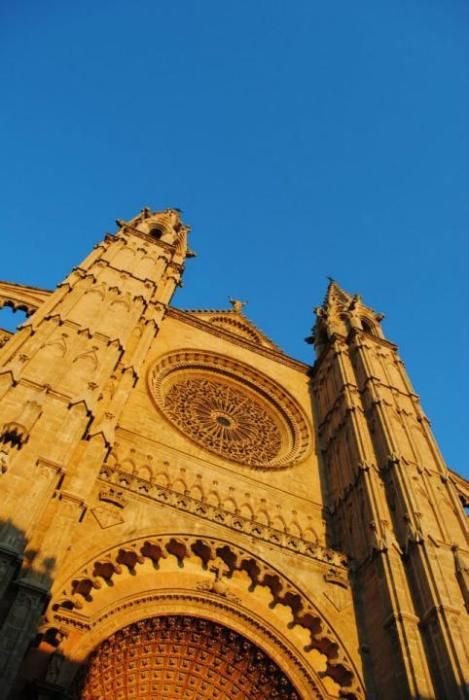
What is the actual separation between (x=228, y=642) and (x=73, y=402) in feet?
15.7

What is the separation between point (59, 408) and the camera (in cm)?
993

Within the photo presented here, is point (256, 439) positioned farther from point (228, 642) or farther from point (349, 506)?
point (228, 642)

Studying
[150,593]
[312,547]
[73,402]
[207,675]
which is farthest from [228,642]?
[73,402]

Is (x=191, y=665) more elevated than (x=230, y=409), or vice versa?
(x=230, y=409)

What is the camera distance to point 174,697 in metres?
9.07

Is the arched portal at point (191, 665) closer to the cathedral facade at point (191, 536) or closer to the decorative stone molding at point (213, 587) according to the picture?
the cathedral facade at point (191, 536)

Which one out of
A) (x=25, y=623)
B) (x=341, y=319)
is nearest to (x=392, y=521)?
(x=25, y=623)

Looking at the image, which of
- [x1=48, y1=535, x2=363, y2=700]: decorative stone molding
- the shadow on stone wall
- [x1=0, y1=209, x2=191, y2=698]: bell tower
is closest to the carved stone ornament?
[x1=0, y1=209, x2=191, y2=698]: bell tower

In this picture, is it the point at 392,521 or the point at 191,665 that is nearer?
the point at 191,665

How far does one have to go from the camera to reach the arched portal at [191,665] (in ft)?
29.1

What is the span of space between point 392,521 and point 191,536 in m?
4.59

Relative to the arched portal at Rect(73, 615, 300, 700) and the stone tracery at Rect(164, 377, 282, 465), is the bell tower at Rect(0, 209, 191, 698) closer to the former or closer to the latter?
the stone tracery at Rect(164, 377, 282, 465)

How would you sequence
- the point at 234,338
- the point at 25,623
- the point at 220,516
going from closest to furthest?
the point at 25,623 → the point at 220,516 → the point at 234,338

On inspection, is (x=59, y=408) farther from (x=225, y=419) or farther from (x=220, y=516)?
(x=225, y=419)
